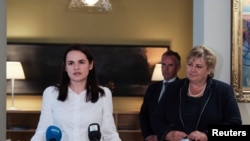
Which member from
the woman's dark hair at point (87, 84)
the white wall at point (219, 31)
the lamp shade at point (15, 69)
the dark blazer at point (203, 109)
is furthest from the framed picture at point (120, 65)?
the woman's dark hair at point (87, 84)

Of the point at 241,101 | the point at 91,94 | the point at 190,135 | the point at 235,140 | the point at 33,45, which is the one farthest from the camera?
the point at 33,45

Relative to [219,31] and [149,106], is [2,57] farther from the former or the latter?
[219,31]

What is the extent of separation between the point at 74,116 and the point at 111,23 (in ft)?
14.2

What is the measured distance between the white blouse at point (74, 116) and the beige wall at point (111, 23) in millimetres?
4134

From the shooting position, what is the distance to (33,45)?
6.25 meters

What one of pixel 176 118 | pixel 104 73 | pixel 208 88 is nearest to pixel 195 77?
pixel 208 88

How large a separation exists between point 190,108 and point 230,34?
2.92 feet

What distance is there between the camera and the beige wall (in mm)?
6320

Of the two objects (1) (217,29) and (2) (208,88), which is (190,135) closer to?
(2) (208,88)

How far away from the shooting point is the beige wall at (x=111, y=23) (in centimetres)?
632

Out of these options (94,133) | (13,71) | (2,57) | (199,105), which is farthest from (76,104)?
(13,71)

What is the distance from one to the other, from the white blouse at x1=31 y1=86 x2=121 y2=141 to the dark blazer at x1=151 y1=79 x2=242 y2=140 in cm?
58

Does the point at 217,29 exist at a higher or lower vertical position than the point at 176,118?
higher

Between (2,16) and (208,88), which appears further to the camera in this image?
(2,16)
